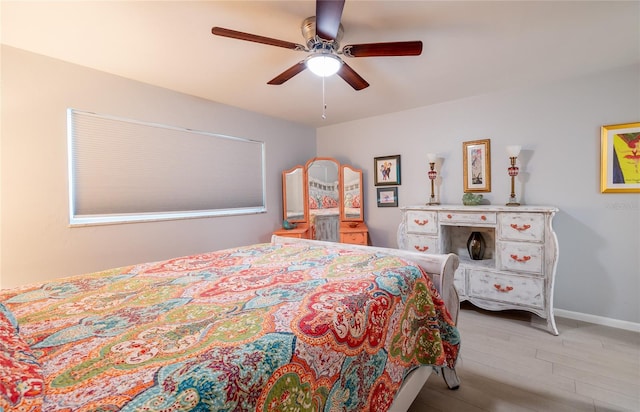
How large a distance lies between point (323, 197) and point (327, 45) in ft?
7.90

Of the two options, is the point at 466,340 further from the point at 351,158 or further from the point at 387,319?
the point at 351,158

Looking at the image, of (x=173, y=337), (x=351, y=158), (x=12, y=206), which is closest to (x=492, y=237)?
(x=351, y=158)

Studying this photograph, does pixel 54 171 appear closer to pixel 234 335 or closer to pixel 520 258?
pixel 234 335

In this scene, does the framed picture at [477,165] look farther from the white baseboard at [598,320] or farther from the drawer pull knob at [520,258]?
the white baseboard at [598,320]

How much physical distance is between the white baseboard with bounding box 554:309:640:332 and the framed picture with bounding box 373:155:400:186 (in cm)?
217

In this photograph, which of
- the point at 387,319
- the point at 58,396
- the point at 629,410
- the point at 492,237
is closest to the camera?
the point at 58,396

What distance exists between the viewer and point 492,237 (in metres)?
3.07

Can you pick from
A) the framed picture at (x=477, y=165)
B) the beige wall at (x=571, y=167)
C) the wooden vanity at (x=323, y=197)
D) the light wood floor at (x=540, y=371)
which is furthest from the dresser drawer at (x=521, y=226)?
the wooden vanity at (x=323, y=197)

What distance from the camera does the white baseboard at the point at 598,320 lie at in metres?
2.43

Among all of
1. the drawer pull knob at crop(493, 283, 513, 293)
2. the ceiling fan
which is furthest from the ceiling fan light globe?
the drawer pull knob at crop(493, 283, 513, 293)

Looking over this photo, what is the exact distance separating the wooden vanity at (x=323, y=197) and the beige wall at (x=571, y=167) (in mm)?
1159

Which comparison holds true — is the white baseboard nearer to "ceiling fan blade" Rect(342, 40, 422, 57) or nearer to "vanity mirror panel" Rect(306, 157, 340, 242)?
"vanity mirror panel" Rect(306, 157, 340, 242)

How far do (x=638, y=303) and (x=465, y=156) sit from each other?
1.97m

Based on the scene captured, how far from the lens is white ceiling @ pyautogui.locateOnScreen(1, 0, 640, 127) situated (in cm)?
164
